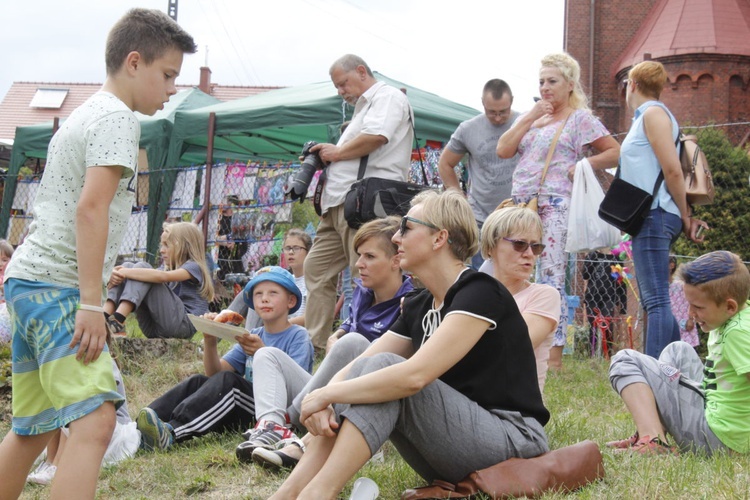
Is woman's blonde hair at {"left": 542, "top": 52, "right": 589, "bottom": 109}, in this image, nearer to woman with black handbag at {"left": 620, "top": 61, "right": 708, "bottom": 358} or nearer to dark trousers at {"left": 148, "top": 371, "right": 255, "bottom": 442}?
woman with black handbag at {"left": 620, "top": 61, "right": 708, "bottom": 358}

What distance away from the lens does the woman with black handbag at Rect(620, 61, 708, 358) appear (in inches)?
196

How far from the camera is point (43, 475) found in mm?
4230

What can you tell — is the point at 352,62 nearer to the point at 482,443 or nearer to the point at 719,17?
the point at 482,443

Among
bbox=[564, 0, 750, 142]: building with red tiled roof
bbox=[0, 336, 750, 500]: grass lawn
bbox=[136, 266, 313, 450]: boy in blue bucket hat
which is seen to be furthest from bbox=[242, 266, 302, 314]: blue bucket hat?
bbox=[564, 0, 750, 142]: building with red tiled roof

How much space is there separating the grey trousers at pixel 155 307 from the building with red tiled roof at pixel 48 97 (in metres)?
37.8

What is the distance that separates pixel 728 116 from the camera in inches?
861

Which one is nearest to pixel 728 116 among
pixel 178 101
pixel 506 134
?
pixel 178 101

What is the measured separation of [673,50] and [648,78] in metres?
18.5

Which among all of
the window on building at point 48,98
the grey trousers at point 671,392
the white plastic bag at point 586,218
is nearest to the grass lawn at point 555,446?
the grey trousers at point 671,392

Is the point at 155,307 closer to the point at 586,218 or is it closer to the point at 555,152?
the point at 555,152

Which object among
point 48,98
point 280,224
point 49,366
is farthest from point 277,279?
point 48,98

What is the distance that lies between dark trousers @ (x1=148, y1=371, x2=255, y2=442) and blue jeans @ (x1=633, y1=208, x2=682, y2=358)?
7.31 feet

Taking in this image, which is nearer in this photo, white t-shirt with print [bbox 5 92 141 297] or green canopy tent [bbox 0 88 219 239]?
white t-shirt with print [bbox 5 92 141 297]

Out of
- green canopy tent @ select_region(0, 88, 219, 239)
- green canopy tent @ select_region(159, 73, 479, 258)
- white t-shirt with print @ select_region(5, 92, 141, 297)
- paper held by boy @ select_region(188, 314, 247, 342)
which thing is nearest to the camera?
white t-shirt with print @ select_region(5, 92, 141, 297)
